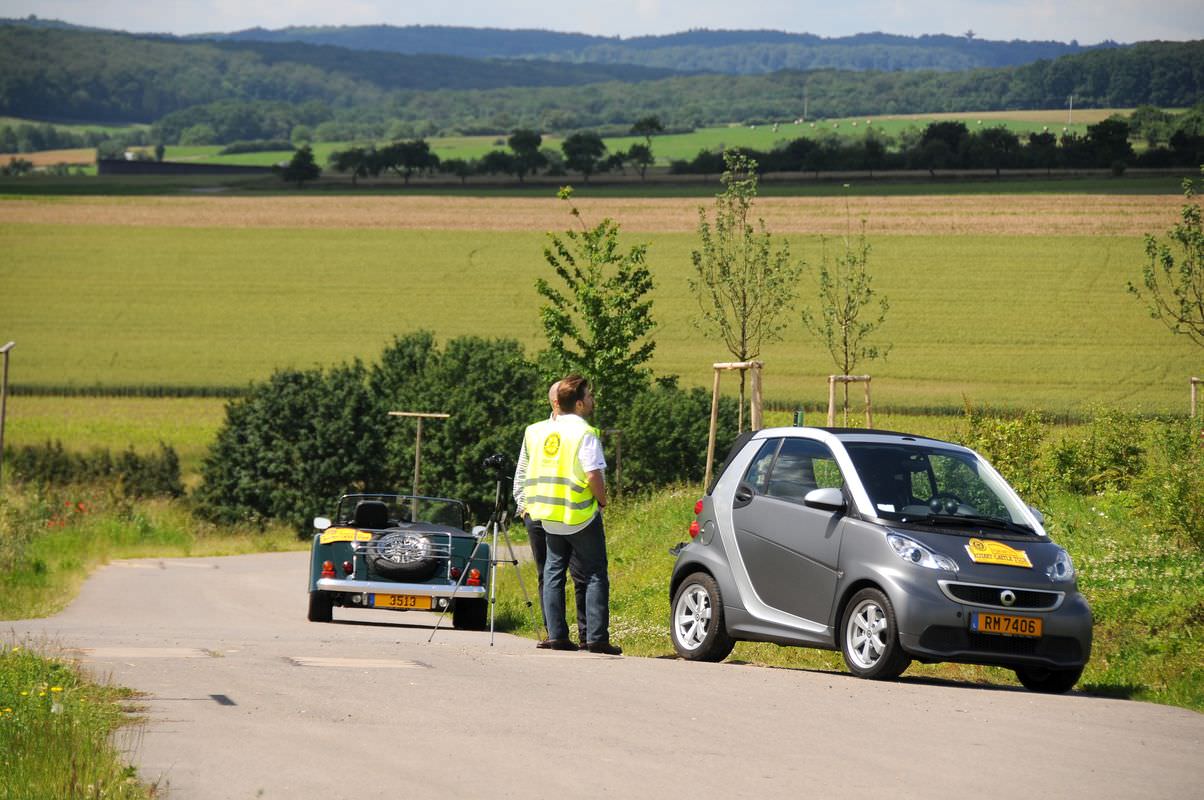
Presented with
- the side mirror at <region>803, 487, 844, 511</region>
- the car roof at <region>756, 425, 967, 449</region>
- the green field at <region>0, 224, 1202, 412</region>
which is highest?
the car roof at <region>756, 425, 967, 449</region>

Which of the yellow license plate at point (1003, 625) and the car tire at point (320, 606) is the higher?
the yellow license plate at point (1003, 625)

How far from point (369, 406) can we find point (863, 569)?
50201 millimetres

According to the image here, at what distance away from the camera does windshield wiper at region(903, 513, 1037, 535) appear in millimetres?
11867

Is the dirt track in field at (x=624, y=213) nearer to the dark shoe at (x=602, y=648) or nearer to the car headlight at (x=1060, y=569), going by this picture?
the dark shoe at (x=602, y=648)

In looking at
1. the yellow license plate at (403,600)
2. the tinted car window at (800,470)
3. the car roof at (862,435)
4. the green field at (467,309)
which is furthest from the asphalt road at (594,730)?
the green field at (467,309)

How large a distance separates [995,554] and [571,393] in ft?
10.9

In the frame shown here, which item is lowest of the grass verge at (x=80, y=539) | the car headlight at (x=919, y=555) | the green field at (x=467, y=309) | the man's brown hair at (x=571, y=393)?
the grass verge at (x=80, y=539)

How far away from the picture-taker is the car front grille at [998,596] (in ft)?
37.1

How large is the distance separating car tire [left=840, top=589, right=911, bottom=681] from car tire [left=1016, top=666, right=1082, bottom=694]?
37.1 inches

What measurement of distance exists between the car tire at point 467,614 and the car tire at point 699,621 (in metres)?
5.42

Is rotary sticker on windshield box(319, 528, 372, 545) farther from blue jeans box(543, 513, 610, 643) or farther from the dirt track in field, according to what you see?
the dirt track in field

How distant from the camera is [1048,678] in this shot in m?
11.8

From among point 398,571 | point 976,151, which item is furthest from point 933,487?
point 976,151

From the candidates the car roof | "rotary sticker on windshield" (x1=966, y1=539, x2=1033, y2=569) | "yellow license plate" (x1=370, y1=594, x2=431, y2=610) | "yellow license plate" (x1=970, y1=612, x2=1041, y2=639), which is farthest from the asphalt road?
"yellow license plate" (x1=370, y1=594, x2=431, y2=610)
